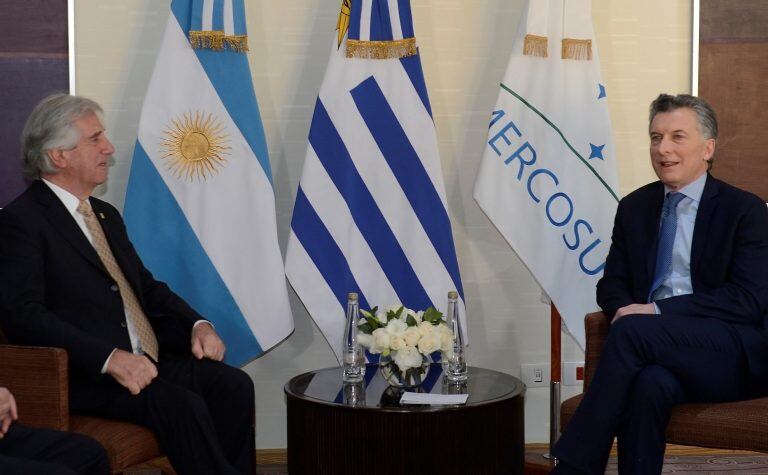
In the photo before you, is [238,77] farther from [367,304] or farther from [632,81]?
[632,81]

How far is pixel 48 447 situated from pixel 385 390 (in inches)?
39.0

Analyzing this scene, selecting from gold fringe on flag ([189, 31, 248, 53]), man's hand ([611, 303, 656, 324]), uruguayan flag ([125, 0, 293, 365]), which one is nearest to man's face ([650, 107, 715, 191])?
man's hand ([611, 303, 656, 324])

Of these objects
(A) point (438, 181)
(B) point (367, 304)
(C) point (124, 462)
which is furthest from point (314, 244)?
(C) point (124, 462)

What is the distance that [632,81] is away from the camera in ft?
12.9

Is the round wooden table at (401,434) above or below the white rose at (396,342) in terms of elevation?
below

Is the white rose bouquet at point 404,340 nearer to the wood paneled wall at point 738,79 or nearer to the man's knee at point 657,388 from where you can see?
the man's knee at point 657,388

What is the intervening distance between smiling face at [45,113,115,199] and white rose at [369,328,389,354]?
3.14ft

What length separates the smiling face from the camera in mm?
2781

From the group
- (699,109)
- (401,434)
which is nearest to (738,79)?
(699,109)

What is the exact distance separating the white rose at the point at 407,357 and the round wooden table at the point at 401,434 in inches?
4.1

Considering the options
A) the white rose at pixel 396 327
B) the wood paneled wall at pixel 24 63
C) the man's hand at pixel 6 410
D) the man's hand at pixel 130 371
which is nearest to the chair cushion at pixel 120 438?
the man's hand at pixel 130 371

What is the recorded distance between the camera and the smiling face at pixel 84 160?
278 centimetres

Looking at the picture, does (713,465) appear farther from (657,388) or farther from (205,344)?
(205,344)

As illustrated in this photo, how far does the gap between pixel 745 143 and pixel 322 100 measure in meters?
1.77
